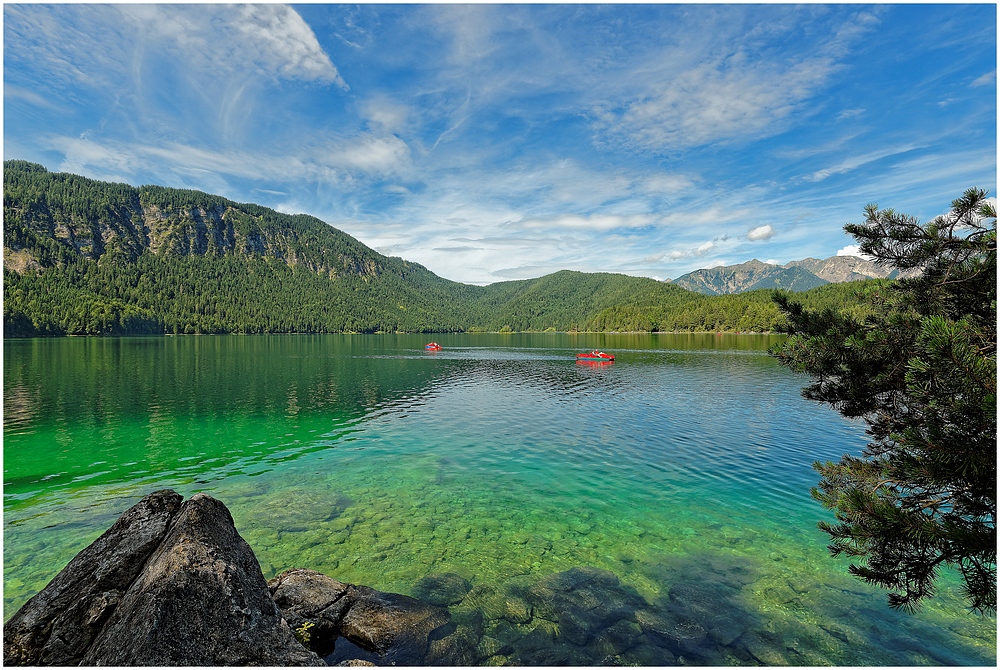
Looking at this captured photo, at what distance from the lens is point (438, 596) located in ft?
56.2

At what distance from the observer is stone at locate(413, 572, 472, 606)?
17.0 meters

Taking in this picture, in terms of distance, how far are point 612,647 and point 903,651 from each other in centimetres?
875

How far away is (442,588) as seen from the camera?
58.0 feet

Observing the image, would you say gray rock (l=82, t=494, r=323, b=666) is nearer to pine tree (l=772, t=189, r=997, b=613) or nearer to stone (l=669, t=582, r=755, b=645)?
stone (l=669, t=582, r=755, b=645)

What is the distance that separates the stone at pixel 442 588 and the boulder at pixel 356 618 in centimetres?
71

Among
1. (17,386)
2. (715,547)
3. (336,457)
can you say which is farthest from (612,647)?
(17,386)

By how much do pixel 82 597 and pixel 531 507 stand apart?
18.2 metres

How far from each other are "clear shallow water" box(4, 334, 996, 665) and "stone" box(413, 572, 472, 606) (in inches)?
8.7

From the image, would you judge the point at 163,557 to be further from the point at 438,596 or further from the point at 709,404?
the point at 709,404

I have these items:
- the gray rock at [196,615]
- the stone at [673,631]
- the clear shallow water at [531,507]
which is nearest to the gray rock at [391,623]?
the clear shallow water at [531,507]

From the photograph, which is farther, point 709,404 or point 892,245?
point 709,404

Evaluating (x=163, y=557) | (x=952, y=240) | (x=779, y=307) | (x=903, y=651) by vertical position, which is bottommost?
(x=903, y=651)

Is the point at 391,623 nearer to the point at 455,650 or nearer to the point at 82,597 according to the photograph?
the point at 455,650

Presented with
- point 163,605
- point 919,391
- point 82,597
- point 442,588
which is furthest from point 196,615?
point 919,391
